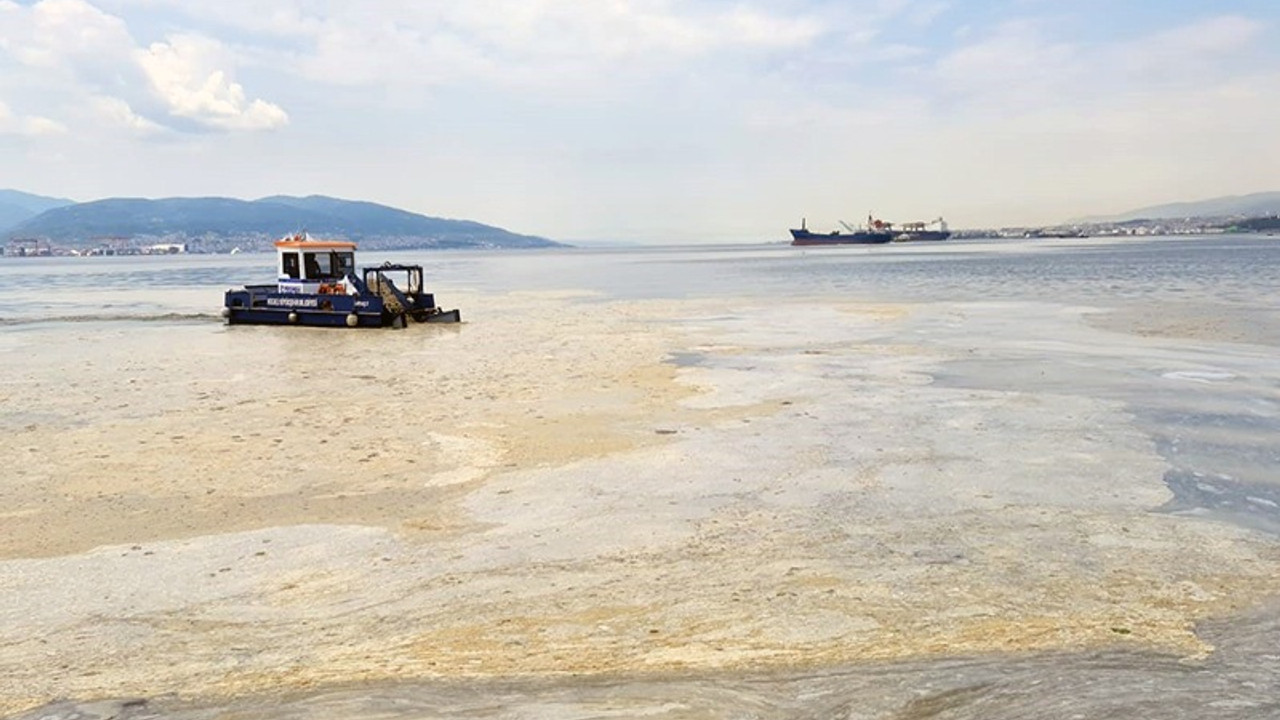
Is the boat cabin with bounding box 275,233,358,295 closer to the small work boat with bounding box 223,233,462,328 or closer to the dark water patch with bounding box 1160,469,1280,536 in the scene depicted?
the small work boat with bounding box 223,233,462,328

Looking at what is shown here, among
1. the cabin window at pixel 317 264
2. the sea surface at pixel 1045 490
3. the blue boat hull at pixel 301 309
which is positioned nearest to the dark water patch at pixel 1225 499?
the sea surface at pixel 1045 490

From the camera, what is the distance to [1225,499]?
31.9 ft

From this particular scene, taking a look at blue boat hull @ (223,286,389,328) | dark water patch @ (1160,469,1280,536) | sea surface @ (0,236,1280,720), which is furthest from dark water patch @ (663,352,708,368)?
blue boat hull @ (223,286,389,328)

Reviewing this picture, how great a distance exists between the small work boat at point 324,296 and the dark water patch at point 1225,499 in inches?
1030

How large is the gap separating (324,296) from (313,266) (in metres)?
1.82

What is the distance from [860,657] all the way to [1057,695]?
1099 mm

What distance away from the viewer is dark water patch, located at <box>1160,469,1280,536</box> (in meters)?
9.03

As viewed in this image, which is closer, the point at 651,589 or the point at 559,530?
the point at 651,589

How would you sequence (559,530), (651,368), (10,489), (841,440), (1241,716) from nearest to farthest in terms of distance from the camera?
(1241,716)
(559,530)
(10,489)
(841,440)
(651,368)

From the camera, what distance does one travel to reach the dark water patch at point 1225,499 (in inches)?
356

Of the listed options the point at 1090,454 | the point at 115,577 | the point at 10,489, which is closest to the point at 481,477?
the point at 115,577

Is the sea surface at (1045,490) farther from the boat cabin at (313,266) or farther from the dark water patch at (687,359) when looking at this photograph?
the boat cabin at (313,266)

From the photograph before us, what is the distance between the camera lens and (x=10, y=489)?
1104 cm

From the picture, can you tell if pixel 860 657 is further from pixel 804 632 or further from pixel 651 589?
pixel 651 589
